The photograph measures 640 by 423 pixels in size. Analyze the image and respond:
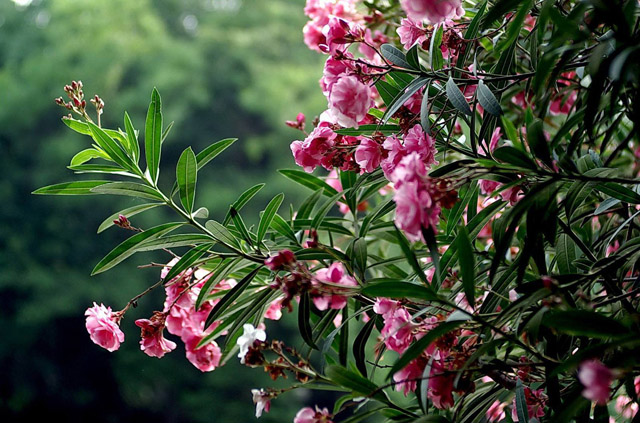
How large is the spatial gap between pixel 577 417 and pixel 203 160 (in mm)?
569

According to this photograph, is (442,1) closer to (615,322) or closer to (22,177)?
(615,322)

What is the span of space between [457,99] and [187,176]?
0.37 meters

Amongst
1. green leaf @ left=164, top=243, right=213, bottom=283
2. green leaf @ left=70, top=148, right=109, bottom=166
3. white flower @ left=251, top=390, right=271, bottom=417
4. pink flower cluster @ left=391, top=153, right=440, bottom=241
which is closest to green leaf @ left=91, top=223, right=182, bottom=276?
green leaf @ left=164, top=243, right=213, bottom=283

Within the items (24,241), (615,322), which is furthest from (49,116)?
(615,322)

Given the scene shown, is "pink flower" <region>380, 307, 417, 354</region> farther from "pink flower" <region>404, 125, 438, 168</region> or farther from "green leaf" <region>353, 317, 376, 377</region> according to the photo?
"pink flower" <region>404, 125, 438, 168</region>

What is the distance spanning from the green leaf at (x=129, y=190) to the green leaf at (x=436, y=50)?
0.40 m

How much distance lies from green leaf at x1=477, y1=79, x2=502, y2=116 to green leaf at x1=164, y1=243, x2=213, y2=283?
0.39 meters

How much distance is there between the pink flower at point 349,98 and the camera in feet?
2.54

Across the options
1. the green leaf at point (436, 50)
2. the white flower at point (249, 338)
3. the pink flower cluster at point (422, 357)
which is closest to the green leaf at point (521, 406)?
the pink flower cluster at point (422, 357)

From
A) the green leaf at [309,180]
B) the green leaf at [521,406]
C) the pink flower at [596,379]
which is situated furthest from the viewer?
the green leaf at [309,180]

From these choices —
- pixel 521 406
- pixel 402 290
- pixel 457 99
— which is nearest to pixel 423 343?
pixel 402 290

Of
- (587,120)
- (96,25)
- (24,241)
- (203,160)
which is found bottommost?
(24,241)

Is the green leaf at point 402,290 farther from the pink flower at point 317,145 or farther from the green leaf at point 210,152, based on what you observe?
the green leaf at point 210,152

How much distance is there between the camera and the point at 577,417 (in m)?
0.72
